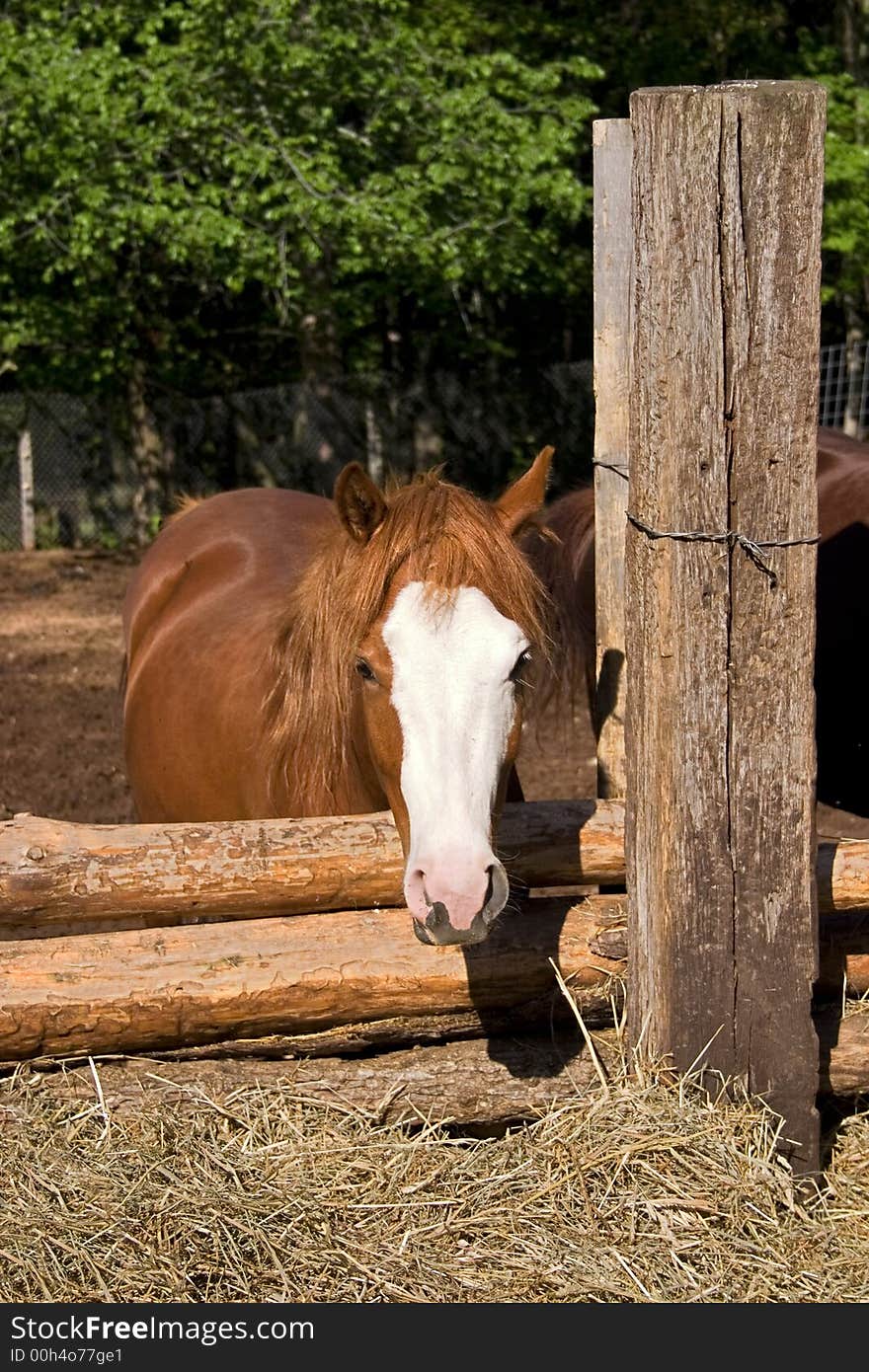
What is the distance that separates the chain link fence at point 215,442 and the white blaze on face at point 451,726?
1496 cm

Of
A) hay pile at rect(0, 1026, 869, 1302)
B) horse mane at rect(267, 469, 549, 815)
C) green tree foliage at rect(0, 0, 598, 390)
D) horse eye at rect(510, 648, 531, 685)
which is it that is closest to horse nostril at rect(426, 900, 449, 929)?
horse eye at rect(510, 648, 531, 685)

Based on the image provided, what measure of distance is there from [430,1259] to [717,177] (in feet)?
7.46

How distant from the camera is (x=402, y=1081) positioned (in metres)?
3.22

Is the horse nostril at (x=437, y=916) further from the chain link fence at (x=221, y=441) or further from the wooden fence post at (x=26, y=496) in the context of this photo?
the wooden fence post at (x=26, y=496)

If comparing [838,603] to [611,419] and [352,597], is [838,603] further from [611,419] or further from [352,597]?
[352,597]

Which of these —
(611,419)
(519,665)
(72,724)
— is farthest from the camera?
(72,724)

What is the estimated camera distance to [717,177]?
9.30ft

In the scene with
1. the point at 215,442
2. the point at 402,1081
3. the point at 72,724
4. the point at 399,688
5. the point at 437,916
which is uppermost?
A: the point at 399,688

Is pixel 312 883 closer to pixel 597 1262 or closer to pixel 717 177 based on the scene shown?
pixel 597 1262

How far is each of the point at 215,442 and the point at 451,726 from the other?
53.4 feet

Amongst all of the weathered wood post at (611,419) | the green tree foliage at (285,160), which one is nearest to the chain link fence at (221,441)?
the green tree foliage at (285,160)

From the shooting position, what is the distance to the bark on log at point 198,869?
3246 millimetres

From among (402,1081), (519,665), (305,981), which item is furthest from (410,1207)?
(519,665)
